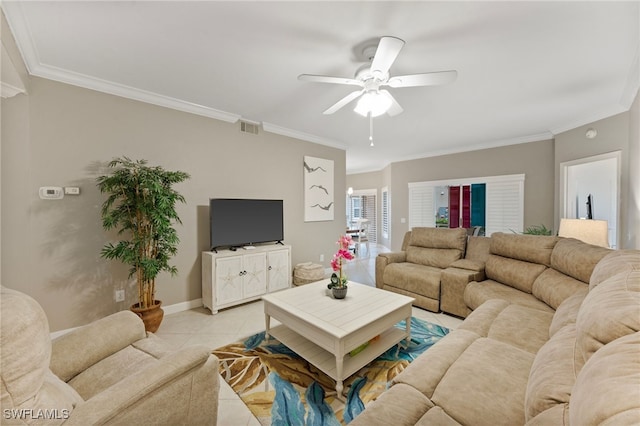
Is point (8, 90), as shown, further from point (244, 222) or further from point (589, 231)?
point (589, 231)

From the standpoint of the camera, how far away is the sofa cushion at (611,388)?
48cm

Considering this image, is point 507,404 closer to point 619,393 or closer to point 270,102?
point 619,393

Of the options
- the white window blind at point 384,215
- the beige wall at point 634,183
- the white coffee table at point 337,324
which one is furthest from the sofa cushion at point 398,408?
the white window blind at point 384,215

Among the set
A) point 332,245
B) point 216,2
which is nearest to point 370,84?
point 216,2

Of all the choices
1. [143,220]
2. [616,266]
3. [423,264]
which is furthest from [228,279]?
[616,266]

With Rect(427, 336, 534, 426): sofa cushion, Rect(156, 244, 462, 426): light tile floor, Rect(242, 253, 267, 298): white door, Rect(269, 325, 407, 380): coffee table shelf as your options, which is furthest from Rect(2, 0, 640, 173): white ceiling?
Rect(156, 244, 462, 426): light tile floor

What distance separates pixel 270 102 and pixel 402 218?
4.65m

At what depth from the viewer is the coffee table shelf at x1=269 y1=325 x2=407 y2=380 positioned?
1789 millimetres

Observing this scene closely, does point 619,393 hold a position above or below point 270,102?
below

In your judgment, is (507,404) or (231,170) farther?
(231,170)

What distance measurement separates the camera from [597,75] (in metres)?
2.46

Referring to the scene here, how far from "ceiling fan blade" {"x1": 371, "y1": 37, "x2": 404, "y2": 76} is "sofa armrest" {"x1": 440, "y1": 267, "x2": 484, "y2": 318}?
91.1 inches

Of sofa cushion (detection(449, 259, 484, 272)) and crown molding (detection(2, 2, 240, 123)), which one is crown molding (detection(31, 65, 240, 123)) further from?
sofa cushion (detection(449, 259, 484, 272))

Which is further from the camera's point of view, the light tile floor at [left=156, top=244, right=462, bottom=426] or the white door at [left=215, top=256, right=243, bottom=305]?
the white door at [left=215, top=256, right=243, bottom=305]
